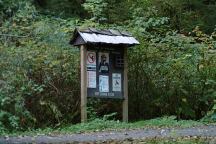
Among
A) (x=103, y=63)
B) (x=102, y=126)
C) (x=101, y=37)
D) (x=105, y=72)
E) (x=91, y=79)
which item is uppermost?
(x=101, y=37)

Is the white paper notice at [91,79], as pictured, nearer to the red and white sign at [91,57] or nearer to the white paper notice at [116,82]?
the red and white sign at [91,57]

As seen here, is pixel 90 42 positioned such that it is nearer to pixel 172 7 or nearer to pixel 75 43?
pixel 75 43

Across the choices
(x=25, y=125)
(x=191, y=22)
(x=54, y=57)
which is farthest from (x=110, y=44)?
(x=191, y=22)

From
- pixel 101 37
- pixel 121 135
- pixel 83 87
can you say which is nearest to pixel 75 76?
pixel 83 87

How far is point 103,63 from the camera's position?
1295 centimetres

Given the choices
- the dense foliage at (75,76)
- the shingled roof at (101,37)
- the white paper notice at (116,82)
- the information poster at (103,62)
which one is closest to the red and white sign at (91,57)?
the information poster at (103,62)

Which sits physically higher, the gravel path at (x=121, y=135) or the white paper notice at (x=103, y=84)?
the white paper notice at (x=103, y=84)

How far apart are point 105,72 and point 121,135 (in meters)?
3.40

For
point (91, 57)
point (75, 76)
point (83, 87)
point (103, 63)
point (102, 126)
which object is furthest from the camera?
point (75, 76)

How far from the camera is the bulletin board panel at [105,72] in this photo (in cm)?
1270

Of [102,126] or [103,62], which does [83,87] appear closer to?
[103,62]

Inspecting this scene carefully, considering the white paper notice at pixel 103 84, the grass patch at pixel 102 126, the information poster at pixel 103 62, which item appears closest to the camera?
the grass patch at pixel 102 126

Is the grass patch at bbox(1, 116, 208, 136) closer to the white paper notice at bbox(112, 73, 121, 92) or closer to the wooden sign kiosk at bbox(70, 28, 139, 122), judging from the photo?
the wooden sign kiosk at bbox(70, 28, 139, 122)

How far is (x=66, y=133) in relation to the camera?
10742 millimetres
